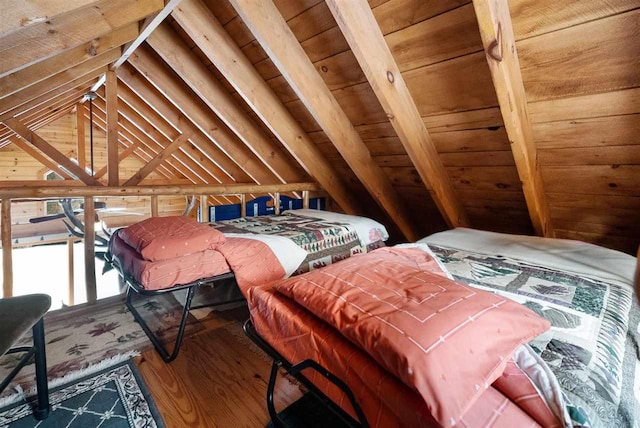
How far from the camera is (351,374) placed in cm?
79

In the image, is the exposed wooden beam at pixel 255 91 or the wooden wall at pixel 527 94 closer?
the wooden wall at pixel 527 94

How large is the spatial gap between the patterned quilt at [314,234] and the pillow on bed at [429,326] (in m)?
0.95

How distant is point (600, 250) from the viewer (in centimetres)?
164

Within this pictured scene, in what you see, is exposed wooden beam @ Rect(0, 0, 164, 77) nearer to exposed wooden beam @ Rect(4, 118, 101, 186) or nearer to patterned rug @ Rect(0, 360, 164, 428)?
patterned rug @ Rect(0, 360, 164, 428)

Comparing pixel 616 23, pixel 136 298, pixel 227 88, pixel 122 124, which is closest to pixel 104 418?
pixel 136 298

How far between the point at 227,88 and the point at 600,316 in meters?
2.62

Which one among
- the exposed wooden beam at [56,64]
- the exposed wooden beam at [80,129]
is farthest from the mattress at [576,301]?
the exposed wooden beam at [80,129]

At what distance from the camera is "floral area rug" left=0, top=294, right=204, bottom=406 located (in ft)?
4.74

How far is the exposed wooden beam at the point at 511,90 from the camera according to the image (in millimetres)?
1246

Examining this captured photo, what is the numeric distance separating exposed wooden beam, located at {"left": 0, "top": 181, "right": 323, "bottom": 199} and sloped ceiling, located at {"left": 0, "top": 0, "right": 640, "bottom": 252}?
1.07 feet

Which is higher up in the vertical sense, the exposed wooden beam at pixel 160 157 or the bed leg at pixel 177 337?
the exposed wooden beam at pixel 160 157

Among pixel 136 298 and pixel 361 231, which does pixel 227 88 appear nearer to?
pixel 361 231

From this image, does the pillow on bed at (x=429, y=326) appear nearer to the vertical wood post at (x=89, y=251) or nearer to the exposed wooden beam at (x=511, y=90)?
the exposed wooden beam at (x=511, y=90)

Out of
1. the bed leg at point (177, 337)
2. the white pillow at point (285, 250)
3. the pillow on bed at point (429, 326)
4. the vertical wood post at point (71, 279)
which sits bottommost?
the vertical wood post at point (71, 279)
